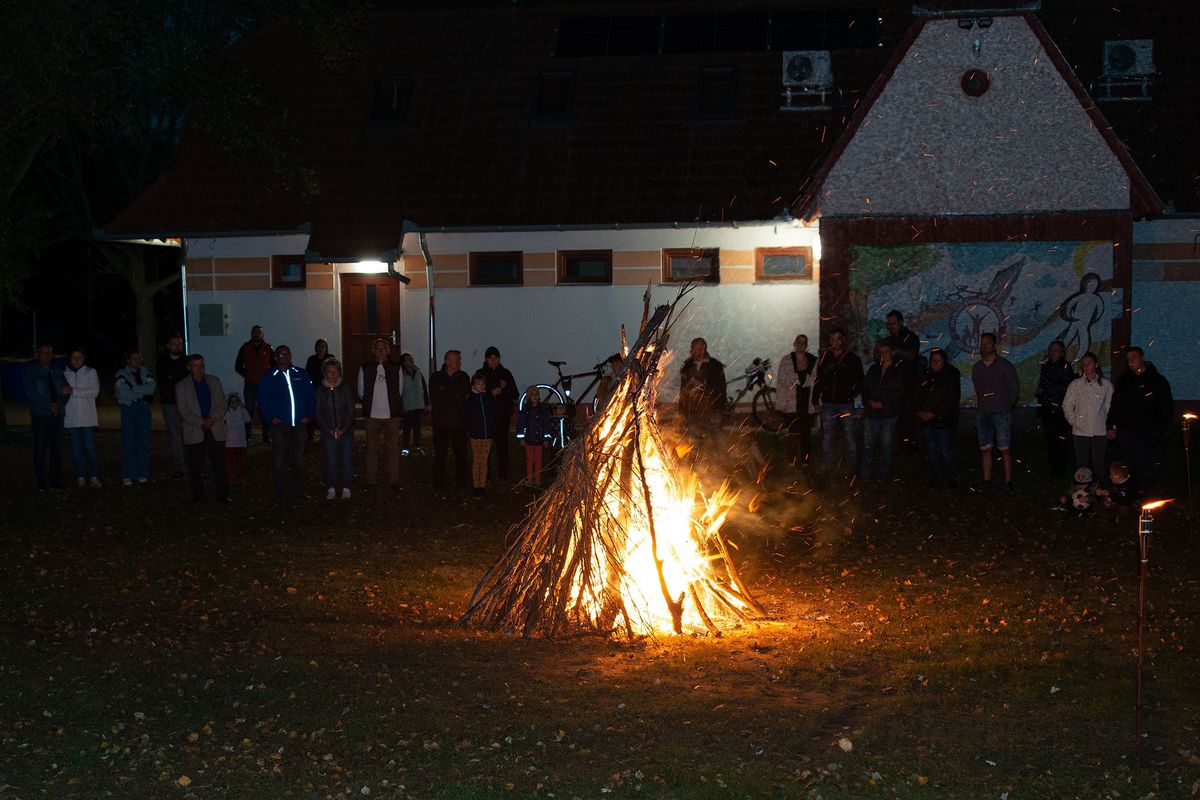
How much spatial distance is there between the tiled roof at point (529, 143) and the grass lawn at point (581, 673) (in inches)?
408

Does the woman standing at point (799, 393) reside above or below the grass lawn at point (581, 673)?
above

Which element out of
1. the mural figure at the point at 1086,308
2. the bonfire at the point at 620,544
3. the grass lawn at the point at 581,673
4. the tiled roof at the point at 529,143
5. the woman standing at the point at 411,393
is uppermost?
the tiled roof at the point at 529,143

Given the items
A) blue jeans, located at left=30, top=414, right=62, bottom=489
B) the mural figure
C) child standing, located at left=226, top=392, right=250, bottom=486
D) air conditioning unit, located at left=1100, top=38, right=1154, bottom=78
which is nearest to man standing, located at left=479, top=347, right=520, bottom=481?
child standing, located at left=226, top=392, right=250, bottom=486

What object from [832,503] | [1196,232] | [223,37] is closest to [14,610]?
[832,503]

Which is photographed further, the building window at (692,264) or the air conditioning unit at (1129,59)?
the air conditioning unit at (1129,59)

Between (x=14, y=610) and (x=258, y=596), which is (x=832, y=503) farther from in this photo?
(x=14, y=610)

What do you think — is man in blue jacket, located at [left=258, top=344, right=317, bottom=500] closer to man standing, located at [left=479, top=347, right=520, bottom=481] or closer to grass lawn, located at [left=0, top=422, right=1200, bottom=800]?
grass lawn, located at [left=0, top=422, right=1200, bottom=800]

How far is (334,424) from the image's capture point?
16.2 m

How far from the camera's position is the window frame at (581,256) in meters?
24.2

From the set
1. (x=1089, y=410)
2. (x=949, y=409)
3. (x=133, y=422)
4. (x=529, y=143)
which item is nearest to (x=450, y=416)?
(x=133, y=422)

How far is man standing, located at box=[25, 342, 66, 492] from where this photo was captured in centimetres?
1705

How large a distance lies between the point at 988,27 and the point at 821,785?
54.9 ft

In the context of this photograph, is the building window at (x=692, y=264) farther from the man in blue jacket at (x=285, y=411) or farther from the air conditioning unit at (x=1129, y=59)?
the man in blue jacket at (x=285, y=411)

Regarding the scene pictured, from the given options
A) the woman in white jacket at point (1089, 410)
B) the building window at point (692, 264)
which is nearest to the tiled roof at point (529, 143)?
the building window at point (692, 264)
